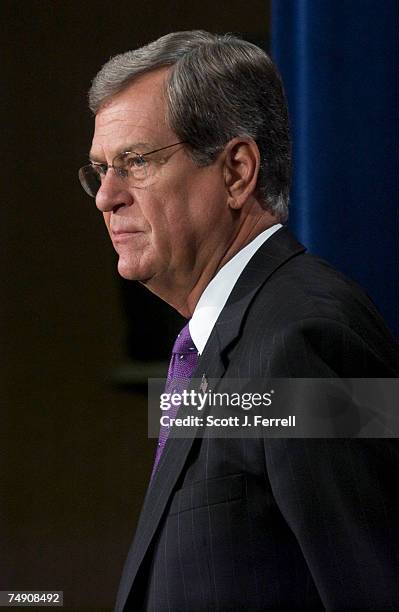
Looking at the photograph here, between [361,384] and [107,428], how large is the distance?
38.2 inches

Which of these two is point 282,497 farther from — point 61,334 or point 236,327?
point 61,334

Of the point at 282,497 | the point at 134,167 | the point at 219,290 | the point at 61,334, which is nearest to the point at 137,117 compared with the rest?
the point at 134,167

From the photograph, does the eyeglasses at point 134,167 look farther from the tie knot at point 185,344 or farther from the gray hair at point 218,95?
the tie knot at point 185,344

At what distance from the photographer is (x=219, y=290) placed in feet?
3.25

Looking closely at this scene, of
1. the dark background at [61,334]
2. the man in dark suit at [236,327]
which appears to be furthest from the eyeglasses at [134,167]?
the dark background at [61,334]

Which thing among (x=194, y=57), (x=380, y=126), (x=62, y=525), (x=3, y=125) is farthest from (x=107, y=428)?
(x=194, y=57)

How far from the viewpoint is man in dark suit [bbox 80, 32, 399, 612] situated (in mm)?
774

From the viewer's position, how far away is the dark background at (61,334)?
168 cm

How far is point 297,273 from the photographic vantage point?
2.96 ft

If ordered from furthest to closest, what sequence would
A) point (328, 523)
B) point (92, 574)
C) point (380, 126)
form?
point (92, 574)
point (380, 126)
point (328, 523)

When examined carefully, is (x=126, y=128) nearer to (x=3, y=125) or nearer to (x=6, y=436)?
(x=3, y=125)

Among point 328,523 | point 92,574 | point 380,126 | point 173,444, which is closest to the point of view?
point 328,523

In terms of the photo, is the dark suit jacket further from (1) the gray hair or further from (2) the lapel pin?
(1) the gray hair

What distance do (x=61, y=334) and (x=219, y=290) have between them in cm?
79
